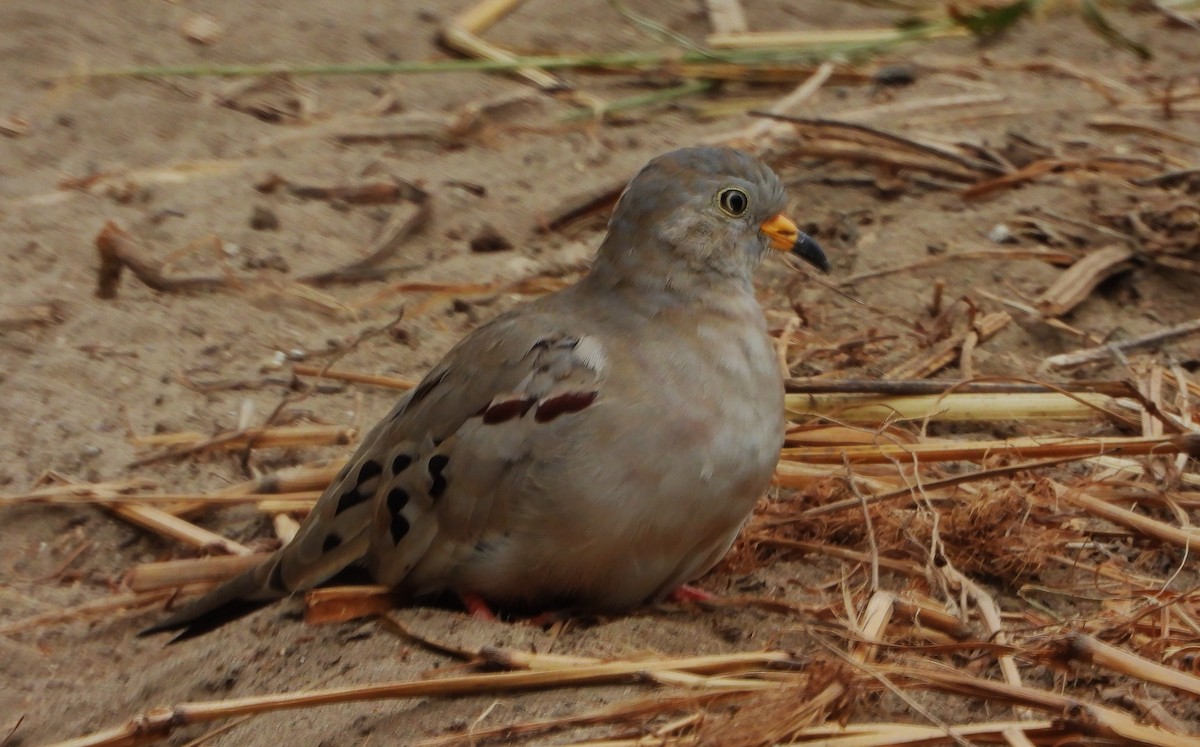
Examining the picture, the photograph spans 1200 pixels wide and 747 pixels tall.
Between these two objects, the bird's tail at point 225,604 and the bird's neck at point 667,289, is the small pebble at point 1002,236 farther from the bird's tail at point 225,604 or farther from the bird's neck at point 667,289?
the bird's tail at point 225,604

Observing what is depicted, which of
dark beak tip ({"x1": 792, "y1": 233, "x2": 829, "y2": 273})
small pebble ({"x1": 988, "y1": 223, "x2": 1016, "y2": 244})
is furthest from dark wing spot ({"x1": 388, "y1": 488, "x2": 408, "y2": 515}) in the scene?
small pebble ({"x1": 988, "y1": 223, "x2": 1016, "y2": 244})

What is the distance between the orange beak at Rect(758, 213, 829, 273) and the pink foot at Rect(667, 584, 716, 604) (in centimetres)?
77

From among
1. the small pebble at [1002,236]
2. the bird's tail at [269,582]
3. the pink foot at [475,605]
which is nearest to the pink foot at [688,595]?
the pink foot at [475,605]

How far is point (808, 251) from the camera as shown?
361 centimetres

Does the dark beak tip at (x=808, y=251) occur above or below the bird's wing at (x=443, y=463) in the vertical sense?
above

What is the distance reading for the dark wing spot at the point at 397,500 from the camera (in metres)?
3.30

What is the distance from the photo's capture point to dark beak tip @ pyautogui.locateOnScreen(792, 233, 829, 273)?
3586 millimetres

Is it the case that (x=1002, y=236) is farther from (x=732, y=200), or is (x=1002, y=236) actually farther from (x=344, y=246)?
(x=344, y=246)

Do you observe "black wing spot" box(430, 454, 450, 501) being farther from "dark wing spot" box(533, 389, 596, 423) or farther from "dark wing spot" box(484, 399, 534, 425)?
"dark wing spot" box(533, 389, 596, 423)

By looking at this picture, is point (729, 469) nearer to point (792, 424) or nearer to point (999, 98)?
point (792, 424)

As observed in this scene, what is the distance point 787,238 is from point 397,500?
1017 millimetres

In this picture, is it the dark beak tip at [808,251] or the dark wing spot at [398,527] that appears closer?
the dark wing spot at [398,527]

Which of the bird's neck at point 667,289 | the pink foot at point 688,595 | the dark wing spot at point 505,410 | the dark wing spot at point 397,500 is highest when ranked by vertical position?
the bird's neck at point 667,289

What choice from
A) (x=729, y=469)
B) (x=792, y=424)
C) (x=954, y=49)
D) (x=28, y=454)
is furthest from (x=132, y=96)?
(x=729, y=469)
